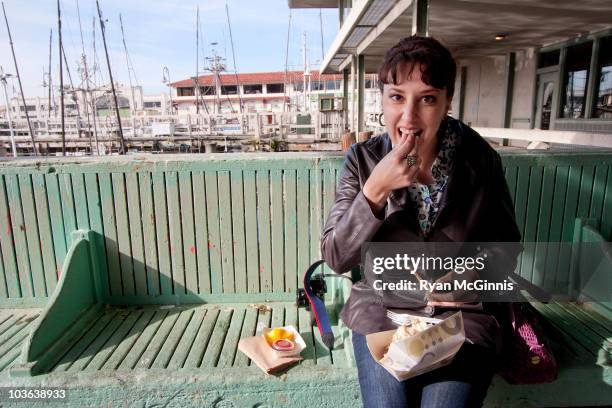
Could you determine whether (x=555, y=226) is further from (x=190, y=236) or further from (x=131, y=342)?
(x=131, y=342)

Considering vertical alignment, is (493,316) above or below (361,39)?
below

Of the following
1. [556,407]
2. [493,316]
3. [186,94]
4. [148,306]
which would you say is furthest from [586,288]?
[186,94]

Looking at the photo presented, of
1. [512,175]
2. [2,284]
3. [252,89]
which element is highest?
[252,89]

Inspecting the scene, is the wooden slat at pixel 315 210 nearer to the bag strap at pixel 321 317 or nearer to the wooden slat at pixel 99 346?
the bag strap at pixel 321 317

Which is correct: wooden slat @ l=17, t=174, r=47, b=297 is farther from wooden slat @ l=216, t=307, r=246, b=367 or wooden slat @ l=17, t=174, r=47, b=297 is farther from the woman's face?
the woman's face

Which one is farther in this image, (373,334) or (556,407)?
(556,407)

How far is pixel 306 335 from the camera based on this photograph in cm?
237

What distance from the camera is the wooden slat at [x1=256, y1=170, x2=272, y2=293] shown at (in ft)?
8.65

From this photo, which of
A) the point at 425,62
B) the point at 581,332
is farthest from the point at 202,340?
the point at 581,332

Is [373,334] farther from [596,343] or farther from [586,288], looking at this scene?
[586,288]

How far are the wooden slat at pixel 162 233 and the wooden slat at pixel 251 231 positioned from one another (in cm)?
52

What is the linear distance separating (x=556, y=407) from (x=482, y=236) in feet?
3.55

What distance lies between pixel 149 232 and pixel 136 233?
0.09 m

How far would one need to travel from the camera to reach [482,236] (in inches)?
66.9
